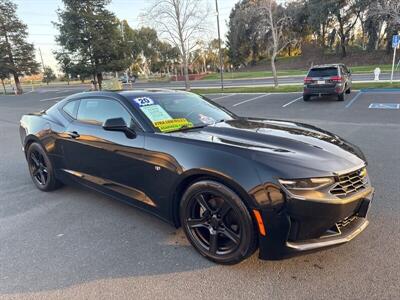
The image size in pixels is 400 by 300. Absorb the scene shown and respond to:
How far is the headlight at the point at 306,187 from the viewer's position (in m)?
2.24

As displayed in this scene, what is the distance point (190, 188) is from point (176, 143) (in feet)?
1.45

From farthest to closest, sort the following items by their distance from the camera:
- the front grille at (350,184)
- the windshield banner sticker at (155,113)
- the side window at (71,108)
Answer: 1. the side window at (71,108)
2. the windshield banner sticker at (155,113)
3. the front grille at (350,184)

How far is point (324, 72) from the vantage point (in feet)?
44.0

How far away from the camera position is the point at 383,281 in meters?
2.35

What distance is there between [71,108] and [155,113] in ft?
4.97

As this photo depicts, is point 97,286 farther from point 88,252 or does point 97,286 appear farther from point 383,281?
point 383,281

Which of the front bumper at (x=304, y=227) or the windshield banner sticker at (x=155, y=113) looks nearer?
the front bumper at (x=304, y=227)

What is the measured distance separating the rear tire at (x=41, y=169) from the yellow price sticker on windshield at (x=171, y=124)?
210 cm

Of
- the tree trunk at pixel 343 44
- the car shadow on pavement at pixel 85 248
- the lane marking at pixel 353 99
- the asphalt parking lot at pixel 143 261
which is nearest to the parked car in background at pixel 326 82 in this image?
the lane marking at pixel 353 99

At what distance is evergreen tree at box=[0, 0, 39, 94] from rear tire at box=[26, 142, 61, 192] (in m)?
35.9

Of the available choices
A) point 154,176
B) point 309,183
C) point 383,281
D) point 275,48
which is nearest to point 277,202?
point 309,183

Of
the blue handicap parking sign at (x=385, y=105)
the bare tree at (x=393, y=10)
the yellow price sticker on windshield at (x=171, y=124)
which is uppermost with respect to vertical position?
the bare tree at (x=393, y=10)

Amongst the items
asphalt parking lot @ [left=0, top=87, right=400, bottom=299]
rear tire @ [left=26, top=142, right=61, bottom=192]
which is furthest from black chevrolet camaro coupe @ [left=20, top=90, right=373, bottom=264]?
rear tire @ [left=26, top=142, right=61, bottom=192]

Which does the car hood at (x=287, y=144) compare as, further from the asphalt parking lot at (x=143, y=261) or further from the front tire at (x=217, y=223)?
the asphalt parking lot at (x=143, y=261)
